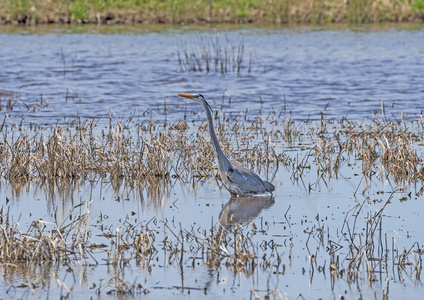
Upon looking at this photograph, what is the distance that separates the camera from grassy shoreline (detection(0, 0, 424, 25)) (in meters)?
32.9

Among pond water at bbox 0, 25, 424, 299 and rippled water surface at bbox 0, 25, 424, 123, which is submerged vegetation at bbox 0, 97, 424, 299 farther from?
rippled water surface at bbox 0, 25, 424, 123

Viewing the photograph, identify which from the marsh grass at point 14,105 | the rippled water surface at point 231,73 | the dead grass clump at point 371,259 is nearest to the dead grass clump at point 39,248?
the dead grass clump at point 371,259

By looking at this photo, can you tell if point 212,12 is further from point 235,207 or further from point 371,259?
point 371,259

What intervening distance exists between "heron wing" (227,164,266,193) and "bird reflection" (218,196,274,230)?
0.15 m

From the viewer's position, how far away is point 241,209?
801 centimetres

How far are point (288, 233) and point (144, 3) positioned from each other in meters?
29.9

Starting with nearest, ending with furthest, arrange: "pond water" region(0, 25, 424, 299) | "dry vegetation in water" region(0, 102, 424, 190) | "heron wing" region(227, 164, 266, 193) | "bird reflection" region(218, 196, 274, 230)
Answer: "pond water" region(0, 25, 424, 299) < "bird reflection" region(218, 196, 274, 230) < "heron wing" region(227, 164, 266, 193) < "dry vegetation in water" region(0, 102, 424, 190)

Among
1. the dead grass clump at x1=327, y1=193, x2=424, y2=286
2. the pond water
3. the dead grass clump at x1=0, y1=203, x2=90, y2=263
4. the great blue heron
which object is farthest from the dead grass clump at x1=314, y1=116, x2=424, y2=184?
the dead grass clump at x1=0, y1=203, x2=90, y2=263

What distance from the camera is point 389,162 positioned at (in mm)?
9344

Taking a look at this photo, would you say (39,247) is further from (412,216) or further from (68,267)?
(412,216)

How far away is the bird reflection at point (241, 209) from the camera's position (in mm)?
7473

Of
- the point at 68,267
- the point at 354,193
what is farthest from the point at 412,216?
the point at 68,267

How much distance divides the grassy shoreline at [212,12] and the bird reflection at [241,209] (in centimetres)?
2513

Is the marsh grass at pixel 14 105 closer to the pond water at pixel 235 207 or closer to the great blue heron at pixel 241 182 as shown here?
the pond water at pixel 235 207
